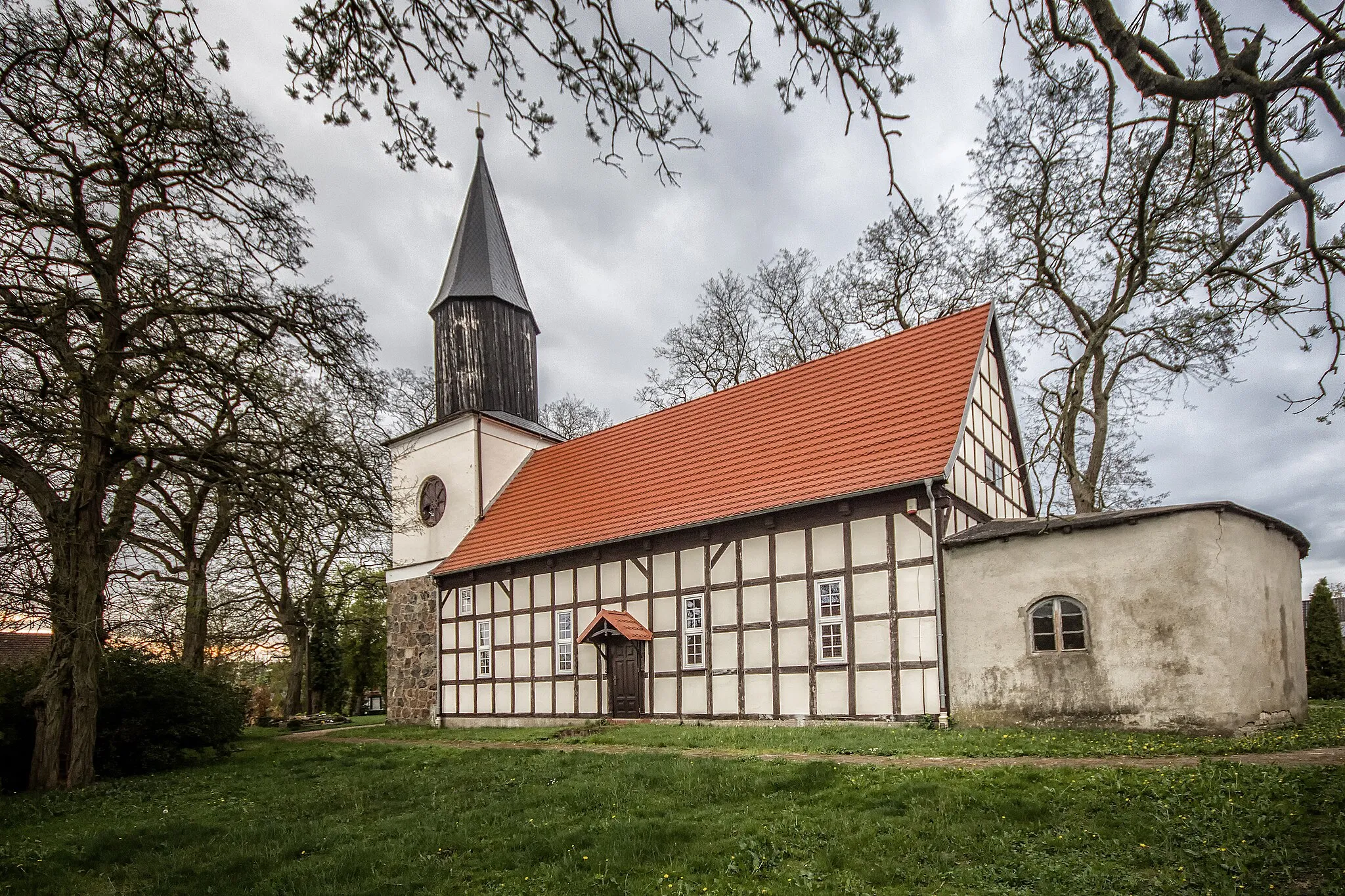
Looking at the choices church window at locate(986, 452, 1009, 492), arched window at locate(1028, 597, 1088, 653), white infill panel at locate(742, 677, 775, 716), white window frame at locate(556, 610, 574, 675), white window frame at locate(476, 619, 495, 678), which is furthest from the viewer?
white window frame at locate(476, 619, 495, 678)

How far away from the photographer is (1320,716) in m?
13.4

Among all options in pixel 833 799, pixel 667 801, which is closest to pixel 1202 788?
pixel 833 799

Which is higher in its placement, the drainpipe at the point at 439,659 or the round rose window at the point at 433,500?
the round rose window at the point at 433,500

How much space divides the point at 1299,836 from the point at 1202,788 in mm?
1031

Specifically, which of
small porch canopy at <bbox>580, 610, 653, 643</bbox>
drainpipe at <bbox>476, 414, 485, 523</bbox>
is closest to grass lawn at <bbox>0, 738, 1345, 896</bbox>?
small porch canopy at <bbox>580, 610, 653, 643</bbox>

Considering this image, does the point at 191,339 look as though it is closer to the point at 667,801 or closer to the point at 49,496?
the point at 49,496

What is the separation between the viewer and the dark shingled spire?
25984mm

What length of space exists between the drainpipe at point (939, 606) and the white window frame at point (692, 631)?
465cm

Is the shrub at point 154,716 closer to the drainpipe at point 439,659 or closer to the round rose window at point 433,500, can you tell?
the drainpipe at point 439,659

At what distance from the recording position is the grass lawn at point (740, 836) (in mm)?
5656

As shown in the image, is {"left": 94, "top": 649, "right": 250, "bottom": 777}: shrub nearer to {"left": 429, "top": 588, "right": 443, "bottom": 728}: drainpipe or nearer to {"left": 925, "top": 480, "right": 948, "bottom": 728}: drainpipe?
{"left": 429, "top": 588, "right": 443, "bottom": 728}: drainpipe

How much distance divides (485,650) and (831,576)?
10448mm

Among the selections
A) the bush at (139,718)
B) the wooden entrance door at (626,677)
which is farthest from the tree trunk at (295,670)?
the wooden entrance door at (626,677)

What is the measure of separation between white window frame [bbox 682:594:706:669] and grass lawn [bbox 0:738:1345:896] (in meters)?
6.71
